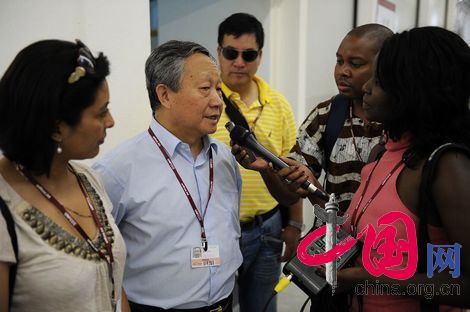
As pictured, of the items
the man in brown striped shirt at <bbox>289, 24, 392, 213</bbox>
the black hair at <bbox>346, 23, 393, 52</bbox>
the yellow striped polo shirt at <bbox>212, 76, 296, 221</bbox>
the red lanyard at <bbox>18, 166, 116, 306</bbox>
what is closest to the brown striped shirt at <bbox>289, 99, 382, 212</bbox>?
the man in brown striped shirt at <bbox>289, 24, 392, 213</bbox>

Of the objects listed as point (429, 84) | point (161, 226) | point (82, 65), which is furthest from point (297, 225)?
point (82, 65)

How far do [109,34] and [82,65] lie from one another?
3.71 feet

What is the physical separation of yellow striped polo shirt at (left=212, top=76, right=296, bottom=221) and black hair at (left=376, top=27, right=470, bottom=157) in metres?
1.11

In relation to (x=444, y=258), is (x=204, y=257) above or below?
below

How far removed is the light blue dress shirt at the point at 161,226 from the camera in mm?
1540

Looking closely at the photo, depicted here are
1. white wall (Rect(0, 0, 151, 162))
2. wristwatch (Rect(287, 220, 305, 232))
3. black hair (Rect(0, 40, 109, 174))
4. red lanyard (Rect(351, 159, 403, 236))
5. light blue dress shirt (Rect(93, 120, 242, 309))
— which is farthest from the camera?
wristwatch (Rect(287, 220, 305, 232))

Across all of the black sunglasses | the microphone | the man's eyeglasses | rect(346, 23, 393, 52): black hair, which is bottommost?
the microphone

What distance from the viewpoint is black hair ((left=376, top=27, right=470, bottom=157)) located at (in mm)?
1287

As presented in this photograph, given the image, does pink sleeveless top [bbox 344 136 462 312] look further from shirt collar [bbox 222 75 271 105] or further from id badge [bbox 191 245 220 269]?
shirt collar [bbox 222 75 271 105]

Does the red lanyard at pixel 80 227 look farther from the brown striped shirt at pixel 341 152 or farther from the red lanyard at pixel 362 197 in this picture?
the brown striped shirt at pixel 341 152

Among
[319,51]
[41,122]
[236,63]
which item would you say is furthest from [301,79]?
[41,122]

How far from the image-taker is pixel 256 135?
2441mm

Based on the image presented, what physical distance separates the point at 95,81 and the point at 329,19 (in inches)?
132

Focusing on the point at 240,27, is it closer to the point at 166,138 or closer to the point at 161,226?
the point at 166,138
